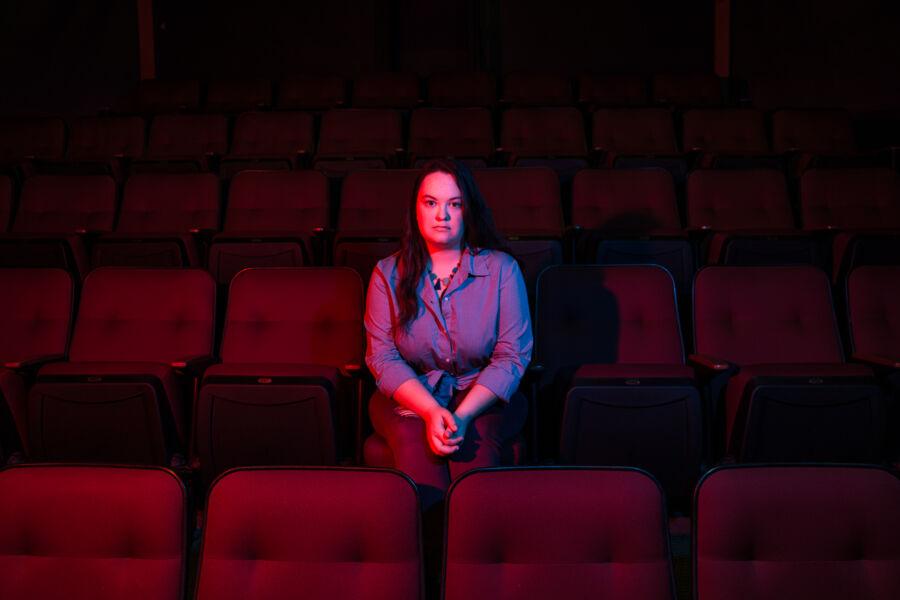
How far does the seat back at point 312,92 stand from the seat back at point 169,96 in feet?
1.60

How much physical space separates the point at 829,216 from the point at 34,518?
7.77 ft

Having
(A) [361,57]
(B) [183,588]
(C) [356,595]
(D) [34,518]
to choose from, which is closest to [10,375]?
(D) [34,518]

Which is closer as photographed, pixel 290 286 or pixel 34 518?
pixel 34 518

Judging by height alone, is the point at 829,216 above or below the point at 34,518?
above

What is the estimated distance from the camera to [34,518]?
0.94 meters

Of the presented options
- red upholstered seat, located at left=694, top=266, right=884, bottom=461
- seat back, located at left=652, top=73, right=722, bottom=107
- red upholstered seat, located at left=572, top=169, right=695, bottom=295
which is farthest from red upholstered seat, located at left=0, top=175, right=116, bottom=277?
seat back, located at left=652, top=73, right=722, bottom=107

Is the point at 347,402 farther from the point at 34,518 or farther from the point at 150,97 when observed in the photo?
the point at 150,97

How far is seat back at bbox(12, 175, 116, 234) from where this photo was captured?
260 centimetres

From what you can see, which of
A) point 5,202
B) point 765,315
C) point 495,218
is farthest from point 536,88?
point 765,315

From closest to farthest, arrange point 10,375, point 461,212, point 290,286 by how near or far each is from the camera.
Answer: point 461,212 < point 10,375 < point 290,286

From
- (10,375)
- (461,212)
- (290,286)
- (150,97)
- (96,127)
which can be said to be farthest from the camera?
(150,97)

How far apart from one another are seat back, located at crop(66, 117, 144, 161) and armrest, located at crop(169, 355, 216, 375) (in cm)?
212

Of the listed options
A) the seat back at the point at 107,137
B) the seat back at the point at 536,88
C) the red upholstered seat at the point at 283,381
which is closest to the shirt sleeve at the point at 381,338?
→ the red upholstered seat at the point at 283,381

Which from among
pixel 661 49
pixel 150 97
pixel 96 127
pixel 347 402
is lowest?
pixel 347 402
